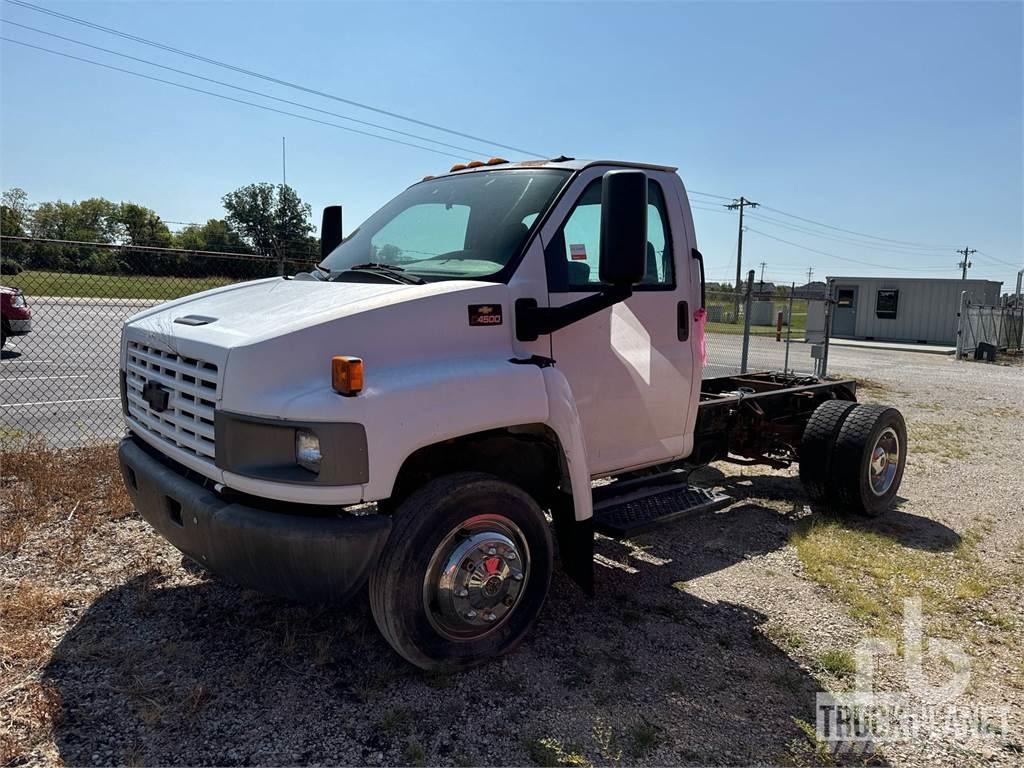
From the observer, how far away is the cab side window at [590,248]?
3.50m

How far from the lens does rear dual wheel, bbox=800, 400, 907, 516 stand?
5.46m

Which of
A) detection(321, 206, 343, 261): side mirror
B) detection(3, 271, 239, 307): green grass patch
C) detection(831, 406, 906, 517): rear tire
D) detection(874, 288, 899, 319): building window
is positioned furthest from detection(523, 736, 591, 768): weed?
detection(874, 288, 899, 319): building window

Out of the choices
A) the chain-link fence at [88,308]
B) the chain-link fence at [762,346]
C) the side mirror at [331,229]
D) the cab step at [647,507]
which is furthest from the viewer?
the chain-link fence at [762,346]

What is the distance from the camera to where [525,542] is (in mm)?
3244

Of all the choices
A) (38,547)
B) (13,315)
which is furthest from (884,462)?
(13,315)

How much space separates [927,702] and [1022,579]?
2.03 metres

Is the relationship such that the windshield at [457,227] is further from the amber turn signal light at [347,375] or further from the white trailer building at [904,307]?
the white trailer building at [904,307]

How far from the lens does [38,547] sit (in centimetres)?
435

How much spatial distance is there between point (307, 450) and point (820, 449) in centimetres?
441

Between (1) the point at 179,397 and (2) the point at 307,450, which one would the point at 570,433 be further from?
(1) the point at 179,397

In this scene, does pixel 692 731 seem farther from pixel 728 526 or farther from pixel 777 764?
pixel 728 526

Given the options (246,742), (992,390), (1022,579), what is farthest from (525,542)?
(992,390)

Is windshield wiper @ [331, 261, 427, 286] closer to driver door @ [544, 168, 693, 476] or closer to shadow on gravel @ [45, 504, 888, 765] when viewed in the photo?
driver door @ [544, 168, 693, 476]

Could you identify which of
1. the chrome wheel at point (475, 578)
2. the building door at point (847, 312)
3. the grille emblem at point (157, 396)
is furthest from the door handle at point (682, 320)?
the building door at point (847, 312)
